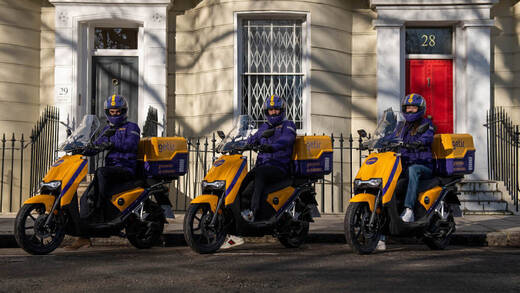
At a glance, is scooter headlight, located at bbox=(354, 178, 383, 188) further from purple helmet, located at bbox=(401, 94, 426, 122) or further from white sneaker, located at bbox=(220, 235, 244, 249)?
white sneaker, located at bbox=(220, 235, 244, 249)

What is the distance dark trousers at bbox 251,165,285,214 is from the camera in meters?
7.87

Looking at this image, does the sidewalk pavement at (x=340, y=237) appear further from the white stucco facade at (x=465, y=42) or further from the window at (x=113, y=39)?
the window at (x=113, y=39)

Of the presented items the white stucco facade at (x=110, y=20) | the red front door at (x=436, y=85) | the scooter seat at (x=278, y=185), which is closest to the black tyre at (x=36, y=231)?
the scooter seat at (x=278, y=185)

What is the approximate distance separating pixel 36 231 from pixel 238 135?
243cm

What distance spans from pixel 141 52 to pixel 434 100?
593 cm

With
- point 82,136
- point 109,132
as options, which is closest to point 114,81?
→ point 82,136

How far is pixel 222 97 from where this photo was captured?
13.6 m

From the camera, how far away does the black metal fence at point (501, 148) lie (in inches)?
516

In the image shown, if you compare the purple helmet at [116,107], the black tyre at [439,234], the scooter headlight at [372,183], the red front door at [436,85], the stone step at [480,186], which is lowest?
the black tyre at [439,234]

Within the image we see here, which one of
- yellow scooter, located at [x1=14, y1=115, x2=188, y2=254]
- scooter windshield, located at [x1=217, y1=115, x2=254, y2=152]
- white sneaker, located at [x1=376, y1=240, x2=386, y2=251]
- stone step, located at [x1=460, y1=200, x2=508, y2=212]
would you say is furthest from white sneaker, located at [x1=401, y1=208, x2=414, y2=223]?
stone step, located at [x1=460, y1=200, x2=508, y2=212]

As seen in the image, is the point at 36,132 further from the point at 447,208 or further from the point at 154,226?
the point at 447,208

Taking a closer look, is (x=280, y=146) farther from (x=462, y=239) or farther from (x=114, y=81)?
(x=114, y=81)

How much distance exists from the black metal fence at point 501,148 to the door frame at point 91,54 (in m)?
6.82

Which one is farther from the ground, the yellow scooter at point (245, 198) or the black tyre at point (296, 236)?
the yellow scooter at point (245, 198)
